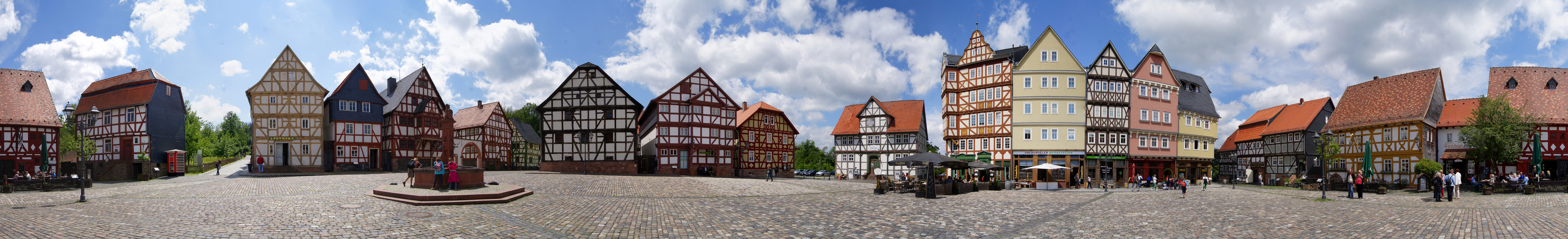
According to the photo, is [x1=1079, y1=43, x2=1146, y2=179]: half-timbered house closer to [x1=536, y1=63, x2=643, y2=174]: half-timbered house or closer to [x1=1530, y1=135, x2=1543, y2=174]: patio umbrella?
[x1=1530, y1=135, x2=1543, y2=174]: patio umbrella

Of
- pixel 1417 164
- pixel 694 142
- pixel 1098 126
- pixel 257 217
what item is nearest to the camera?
pixel 257 217

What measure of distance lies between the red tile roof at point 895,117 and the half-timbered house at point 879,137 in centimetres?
3

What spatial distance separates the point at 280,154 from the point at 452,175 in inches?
1313

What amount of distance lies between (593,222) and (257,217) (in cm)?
598

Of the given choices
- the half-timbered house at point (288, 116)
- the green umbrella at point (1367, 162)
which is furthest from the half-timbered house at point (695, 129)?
the green umbrella at point (1367, 162)

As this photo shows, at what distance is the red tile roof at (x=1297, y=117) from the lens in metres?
48.6

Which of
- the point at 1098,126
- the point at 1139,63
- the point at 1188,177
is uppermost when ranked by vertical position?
the point at 1139,63

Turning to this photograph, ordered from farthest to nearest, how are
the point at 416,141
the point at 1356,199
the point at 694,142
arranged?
the point at 416,141, the point at 694,142, the point at 1356,199

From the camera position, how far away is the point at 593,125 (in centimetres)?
4684

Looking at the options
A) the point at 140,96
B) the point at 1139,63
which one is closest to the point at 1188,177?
the point at 1139,63

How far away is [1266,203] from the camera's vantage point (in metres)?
20.3

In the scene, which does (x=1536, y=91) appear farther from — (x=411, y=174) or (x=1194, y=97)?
Answer: (x=411, y=174)

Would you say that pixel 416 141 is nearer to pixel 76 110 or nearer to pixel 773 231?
pixel 76 110

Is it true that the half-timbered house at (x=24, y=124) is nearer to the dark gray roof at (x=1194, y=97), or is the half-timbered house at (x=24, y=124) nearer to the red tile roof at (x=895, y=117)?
the red tile roof at (x=895, y=117)
